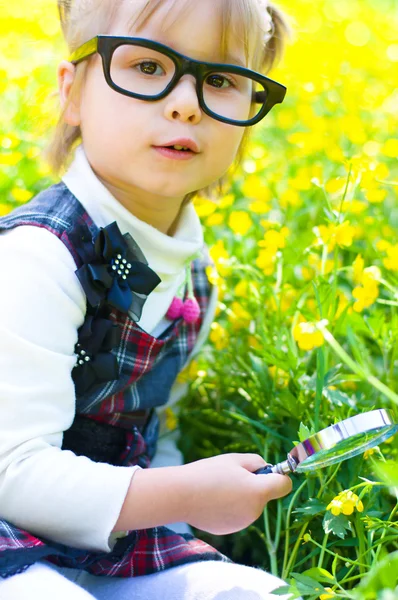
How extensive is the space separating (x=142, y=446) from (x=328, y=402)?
1.03ft

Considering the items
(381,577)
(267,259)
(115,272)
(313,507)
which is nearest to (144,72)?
(115,272)

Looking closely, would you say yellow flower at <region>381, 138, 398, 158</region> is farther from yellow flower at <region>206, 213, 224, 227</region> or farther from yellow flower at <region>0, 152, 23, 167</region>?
yellow flower at <region>0, 152, 23, 167</region>

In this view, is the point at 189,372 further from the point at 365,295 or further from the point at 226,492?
the point at 226,492

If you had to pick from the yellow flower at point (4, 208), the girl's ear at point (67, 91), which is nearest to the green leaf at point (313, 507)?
the girl's ear at point (67, 91)

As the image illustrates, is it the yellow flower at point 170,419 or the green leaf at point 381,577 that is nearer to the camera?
the green leaf at point 381,577

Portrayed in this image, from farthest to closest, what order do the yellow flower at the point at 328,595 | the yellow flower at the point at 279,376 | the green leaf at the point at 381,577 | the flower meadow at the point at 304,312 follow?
the yellow flower at the point at 279,376 → the flower meadow at the point at 304,312 → the yellow flower at the point at 328,595 → the green leaf at the point at 381,577

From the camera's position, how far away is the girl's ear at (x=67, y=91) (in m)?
1.30

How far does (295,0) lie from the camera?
139 inches

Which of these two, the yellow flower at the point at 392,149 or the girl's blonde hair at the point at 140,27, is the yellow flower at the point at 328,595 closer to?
the girl's blonde hair at the point at 140,27

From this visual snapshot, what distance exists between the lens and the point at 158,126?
119cm

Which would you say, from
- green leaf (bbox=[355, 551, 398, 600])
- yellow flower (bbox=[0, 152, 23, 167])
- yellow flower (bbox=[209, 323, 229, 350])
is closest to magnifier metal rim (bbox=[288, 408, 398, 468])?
green leaf (bbox=[355, 551, 398, 600])

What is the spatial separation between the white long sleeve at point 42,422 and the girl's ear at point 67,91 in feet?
0.96

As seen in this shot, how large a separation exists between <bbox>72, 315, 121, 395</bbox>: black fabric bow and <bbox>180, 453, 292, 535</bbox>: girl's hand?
0.72ft

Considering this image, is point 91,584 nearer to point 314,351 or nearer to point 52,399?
point 52,399
